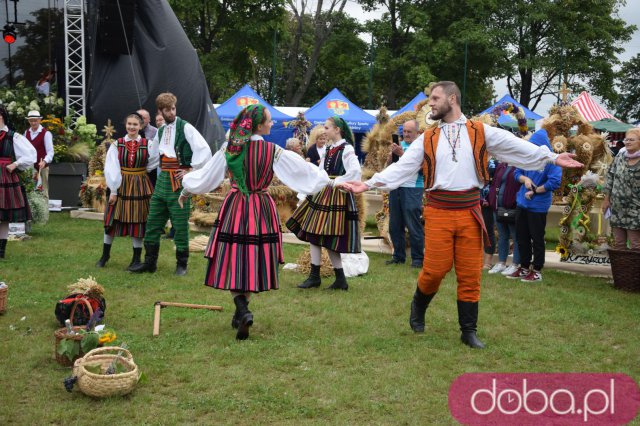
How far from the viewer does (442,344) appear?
5.40 metres

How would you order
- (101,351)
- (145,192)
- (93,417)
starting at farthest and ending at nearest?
(145,192) → (101,351) → (93,417)

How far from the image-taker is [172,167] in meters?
7.76

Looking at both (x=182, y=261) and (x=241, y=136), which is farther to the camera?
(x=182, y=261)

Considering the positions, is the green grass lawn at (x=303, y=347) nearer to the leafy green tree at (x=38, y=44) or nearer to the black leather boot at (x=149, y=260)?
the black leather boot at (x=149, y=260)

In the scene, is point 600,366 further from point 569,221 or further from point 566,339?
point 569,221

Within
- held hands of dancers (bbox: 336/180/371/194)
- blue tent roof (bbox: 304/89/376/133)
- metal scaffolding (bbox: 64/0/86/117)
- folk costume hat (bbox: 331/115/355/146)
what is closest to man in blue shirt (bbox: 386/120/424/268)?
folk costume hat (bbox: 331/115/355/146)

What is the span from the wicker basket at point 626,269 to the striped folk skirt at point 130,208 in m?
5.23

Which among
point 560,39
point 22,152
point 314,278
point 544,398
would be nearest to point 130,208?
point 22,152

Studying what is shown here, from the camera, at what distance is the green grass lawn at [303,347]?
4.13 m

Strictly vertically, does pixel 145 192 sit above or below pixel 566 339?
above

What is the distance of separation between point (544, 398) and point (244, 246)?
7.86 ft

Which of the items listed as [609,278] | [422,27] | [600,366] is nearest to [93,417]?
[600,366]

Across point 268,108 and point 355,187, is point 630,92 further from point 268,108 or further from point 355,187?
point 355,187

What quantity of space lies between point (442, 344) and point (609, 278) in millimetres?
4111
